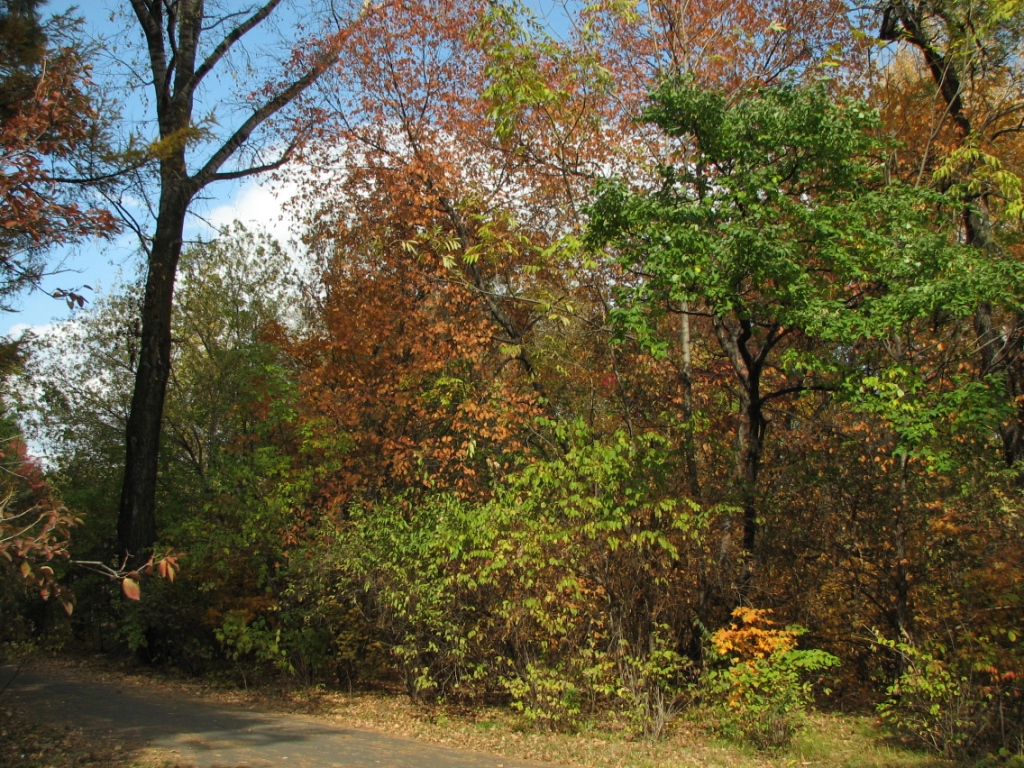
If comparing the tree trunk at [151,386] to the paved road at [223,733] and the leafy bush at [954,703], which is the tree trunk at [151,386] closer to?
the paved road at [223,733]

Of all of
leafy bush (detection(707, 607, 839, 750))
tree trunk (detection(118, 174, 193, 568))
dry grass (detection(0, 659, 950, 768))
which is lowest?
dry grass (detection(0, 659, 950, 768))

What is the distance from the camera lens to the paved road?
25.8 feet

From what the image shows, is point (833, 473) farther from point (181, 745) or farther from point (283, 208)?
point (283, 208)

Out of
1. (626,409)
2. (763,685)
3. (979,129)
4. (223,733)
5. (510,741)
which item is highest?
(979,129)

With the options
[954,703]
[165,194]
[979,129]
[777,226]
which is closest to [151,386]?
[165,194]

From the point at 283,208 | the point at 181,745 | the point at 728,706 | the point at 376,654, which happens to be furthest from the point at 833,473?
the point at 283,208

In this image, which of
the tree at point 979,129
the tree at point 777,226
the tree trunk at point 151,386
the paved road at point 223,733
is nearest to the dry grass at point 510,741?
the paved road at point 223,733

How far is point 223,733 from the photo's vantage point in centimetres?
905

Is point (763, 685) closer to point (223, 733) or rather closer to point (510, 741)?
point (510, 741)

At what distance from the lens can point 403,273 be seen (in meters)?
17.9

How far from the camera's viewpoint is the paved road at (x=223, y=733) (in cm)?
788

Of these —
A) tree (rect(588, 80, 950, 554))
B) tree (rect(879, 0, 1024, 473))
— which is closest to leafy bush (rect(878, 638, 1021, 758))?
tree (rect(879, 0, 1024, 473))

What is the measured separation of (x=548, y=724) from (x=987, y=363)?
23.9 ft

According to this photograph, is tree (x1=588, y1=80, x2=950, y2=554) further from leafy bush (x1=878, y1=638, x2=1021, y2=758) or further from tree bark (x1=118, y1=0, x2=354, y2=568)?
tree bark (x1=118, y1=0, x2=354, y2=568)
